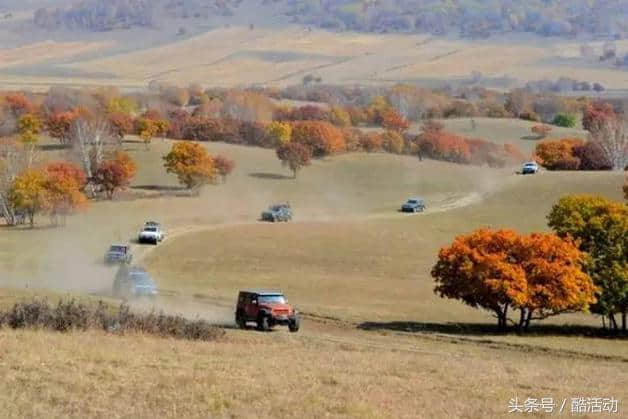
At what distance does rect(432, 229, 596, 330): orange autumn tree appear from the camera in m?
45.9

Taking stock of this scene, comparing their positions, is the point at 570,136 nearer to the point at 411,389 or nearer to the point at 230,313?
the point at 230,313

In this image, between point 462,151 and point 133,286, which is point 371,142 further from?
point 133,286

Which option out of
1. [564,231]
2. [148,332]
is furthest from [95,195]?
[148,332]

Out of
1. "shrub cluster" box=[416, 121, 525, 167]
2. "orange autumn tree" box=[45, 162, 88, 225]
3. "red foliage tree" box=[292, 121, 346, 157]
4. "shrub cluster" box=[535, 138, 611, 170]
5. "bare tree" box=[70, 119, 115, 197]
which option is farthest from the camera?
"shrub cluster" box=[416, 121, 525, 167]

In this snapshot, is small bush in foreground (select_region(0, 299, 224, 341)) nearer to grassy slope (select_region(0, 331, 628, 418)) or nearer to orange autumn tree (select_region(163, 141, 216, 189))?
grassy slope (select_region(0, 331, 628, 418))

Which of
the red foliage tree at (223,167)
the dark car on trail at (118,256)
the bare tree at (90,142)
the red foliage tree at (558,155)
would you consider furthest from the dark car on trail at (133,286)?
the red foliage tree at (558,155)

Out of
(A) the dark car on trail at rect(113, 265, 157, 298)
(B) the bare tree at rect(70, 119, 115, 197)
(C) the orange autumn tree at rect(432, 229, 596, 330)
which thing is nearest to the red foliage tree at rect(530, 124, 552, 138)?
(B) the bare tree at rect(70, 119, 115, 197)

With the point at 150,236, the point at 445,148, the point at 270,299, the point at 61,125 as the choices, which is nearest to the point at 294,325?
the point at 270,299

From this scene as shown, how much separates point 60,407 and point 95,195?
98454 millimetres

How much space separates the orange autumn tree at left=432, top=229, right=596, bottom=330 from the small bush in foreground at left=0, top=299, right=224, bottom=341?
664 inches

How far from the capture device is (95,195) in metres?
117

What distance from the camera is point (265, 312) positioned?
3922 cm

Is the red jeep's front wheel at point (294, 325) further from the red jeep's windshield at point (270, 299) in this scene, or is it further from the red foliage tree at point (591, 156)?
the red foliage tree at point (591, 156)

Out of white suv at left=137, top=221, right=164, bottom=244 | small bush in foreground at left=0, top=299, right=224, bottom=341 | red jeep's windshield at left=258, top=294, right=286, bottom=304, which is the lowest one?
white suv at left=137, top=221, right=164, bottom=244
